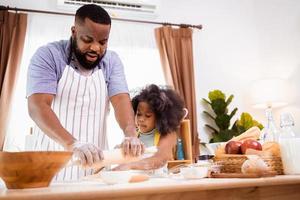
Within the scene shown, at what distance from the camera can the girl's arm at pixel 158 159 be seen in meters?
1.49

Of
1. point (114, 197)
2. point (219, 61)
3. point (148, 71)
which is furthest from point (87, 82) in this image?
point (219, 61)

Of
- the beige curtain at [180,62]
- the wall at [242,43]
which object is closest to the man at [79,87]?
the beige curtain at [180,62]

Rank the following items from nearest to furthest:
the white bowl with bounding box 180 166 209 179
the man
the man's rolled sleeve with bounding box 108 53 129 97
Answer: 1. the white bowl with bounding box 180 166 209 179
2. the man
3. the man's rolled sleeve with bounding box 108 53 129 97

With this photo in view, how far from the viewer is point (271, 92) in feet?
9.66

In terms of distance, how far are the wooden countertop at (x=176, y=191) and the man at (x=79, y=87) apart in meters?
0.59

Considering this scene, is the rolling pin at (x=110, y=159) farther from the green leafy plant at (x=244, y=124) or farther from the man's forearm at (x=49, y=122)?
the green leafy plant at (x=244, y=124)

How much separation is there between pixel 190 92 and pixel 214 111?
1.06 feet

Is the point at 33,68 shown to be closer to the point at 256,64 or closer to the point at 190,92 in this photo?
the point at 190,92

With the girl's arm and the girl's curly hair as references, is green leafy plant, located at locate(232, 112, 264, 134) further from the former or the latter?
the girl's arm

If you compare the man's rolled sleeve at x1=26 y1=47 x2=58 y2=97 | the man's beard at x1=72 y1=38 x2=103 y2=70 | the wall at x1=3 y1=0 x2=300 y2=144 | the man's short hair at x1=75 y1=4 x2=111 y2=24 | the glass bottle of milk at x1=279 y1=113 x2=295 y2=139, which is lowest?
the glass bottle of milk at x1=279 y1=113 x2=295 y2=139

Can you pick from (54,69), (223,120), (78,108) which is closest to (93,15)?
(54,69)

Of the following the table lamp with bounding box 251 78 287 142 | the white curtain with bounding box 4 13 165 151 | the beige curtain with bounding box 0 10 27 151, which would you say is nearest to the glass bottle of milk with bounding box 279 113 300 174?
the white curtain with bounding box 4 13 165 151

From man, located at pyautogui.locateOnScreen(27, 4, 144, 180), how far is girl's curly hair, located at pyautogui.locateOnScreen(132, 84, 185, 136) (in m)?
0.49

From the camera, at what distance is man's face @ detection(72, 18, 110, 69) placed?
134 cm
